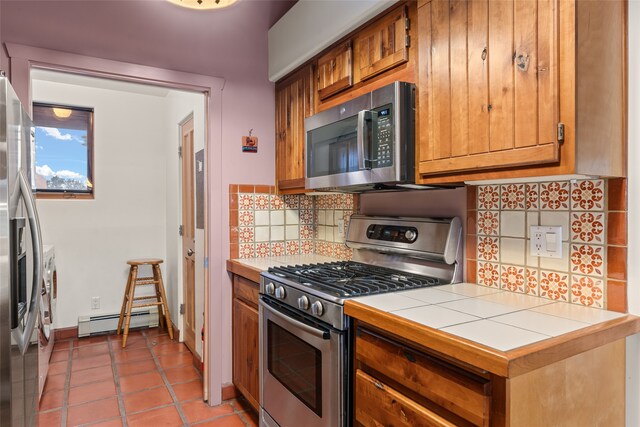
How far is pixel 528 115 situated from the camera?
3.83ft

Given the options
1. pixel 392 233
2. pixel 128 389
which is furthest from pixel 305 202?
pixel 128 389

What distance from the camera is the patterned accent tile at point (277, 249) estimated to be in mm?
2726

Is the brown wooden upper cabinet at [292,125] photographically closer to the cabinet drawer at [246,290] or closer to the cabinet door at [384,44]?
the cabinet door at [384,44]

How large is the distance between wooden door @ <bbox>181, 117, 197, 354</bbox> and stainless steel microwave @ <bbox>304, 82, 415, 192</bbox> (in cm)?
162

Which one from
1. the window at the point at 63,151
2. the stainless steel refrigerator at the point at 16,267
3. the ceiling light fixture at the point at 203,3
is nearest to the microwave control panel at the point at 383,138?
the ceiling light fixture at the point at 203,3

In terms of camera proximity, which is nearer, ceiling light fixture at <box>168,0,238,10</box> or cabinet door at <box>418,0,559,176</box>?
cabinet door at <box>418,0,559,176</box>

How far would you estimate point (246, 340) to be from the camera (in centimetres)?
236

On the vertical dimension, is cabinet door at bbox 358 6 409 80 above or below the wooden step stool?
above

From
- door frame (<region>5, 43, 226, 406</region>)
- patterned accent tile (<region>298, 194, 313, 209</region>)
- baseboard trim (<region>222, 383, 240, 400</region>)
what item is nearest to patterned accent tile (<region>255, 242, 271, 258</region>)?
door frame (<region>5, 43, 226, 406</region>)

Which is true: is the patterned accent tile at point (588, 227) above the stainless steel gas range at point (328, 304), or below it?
above

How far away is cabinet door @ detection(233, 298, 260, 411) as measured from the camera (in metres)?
2.23

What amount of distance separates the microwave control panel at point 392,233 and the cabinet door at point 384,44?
754 millimetres

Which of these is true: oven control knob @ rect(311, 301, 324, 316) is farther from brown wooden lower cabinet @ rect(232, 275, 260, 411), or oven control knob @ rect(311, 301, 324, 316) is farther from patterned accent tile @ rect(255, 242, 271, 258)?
patterned accent tile @ rect(255, 242, 271, 258)

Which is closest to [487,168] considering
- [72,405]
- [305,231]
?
[305,231]
